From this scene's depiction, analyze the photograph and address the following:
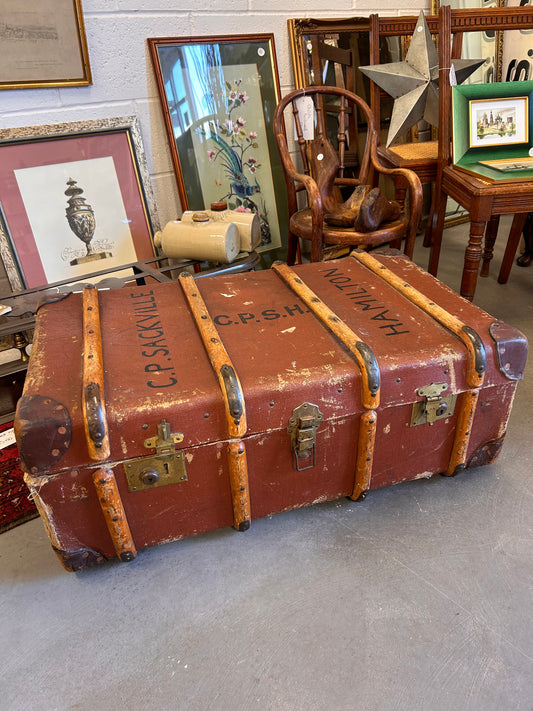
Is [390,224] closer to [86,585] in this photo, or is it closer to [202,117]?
[202,117]

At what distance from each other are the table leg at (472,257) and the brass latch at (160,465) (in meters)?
1.48

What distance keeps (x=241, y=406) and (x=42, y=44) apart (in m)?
A: 1.82

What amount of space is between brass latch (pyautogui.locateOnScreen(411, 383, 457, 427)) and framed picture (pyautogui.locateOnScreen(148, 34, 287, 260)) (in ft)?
4.43

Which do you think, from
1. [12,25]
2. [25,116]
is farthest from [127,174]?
[12,25]

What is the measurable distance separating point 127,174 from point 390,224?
1.23 metres

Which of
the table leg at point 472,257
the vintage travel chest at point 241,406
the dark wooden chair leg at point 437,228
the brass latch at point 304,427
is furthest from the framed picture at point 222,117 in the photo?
the brass latch at point 304,427

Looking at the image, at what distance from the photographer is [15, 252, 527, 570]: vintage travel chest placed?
3.87 ft

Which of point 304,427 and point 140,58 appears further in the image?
point 140,58

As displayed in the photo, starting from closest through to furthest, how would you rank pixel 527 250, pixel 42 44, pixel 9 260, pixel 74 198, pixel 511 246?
pixel 42 44
pixel 9 260
pixel 74 198
pixel 511 246
pixel 527 250

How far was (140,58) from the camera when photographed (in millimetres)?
2338

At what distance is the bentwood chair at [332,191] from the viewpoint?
2.20m

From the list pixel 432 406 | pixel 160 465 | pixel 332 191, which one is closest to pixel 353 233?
pixel 332 191

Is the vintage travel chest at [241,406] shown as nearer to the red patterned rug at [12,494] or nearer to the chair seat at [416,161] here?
the red patterned rug at [12,494]

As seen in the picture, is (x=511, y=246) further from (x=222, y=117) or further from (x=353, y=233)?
(x=222, y=117)
